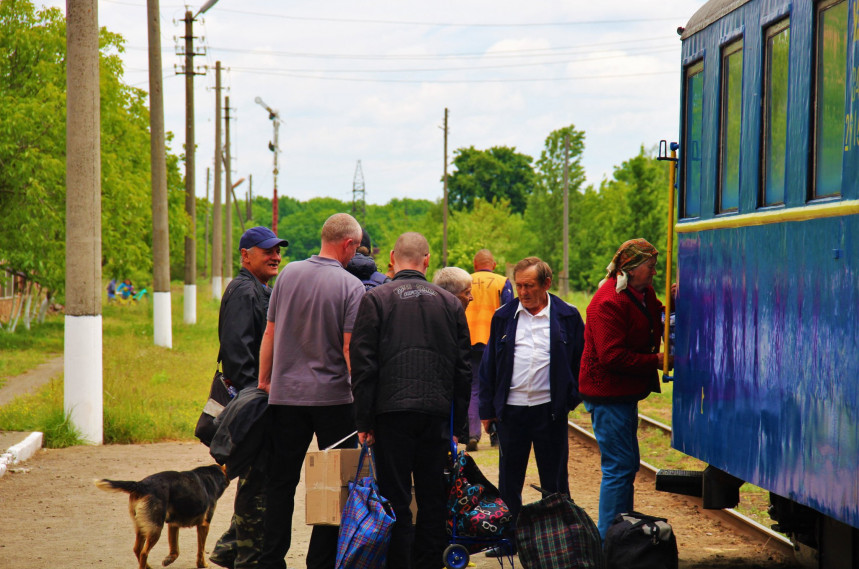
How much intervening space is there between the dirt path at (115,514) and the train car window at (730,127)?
2452 millimetres

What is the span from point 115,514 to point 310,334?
3.50 m

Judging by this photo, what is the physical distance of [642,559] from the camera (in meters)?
5.82

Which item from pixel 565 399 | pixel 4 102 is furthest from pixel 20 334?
pixel 565 399

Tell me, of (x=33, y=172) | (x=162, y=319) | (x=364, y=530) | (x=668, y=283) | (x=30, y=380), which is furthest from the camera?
(x=33, y=172)

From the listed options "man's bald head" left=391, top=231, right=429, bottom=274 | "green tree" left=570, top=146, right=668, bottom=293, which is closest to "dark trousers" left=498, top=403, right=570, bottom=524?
"man's bald head" left=391, top=231, right=429, bottom=274

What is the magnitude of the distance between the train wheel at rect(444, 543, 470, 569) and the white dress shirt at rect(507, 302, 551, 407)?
3.40 ft

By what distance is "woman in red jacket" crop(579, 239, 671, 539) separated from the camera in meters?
6.45

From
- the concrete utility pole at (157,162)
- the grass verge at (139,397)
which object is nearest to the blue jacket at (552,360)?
the grass verge at (139,397)

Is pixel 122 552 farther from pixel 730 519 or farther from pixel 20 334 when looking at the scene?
pixel 20 334

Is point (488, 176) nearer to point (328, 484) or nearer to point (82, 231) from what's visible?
point (82, 231)

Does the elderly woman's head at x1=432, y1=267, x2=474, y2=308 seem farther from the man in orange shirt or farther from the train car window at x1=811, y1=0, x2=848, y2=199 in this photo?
the train car window at x1=811, y1=0, x2=848, y2=199

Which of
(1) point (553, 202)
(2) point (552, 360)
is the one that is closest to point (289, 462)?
(2) point (552, 360)

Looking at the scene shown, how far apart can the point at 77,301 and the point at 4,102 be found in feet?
47.9

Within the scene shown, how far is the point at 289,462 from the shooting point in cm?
620
